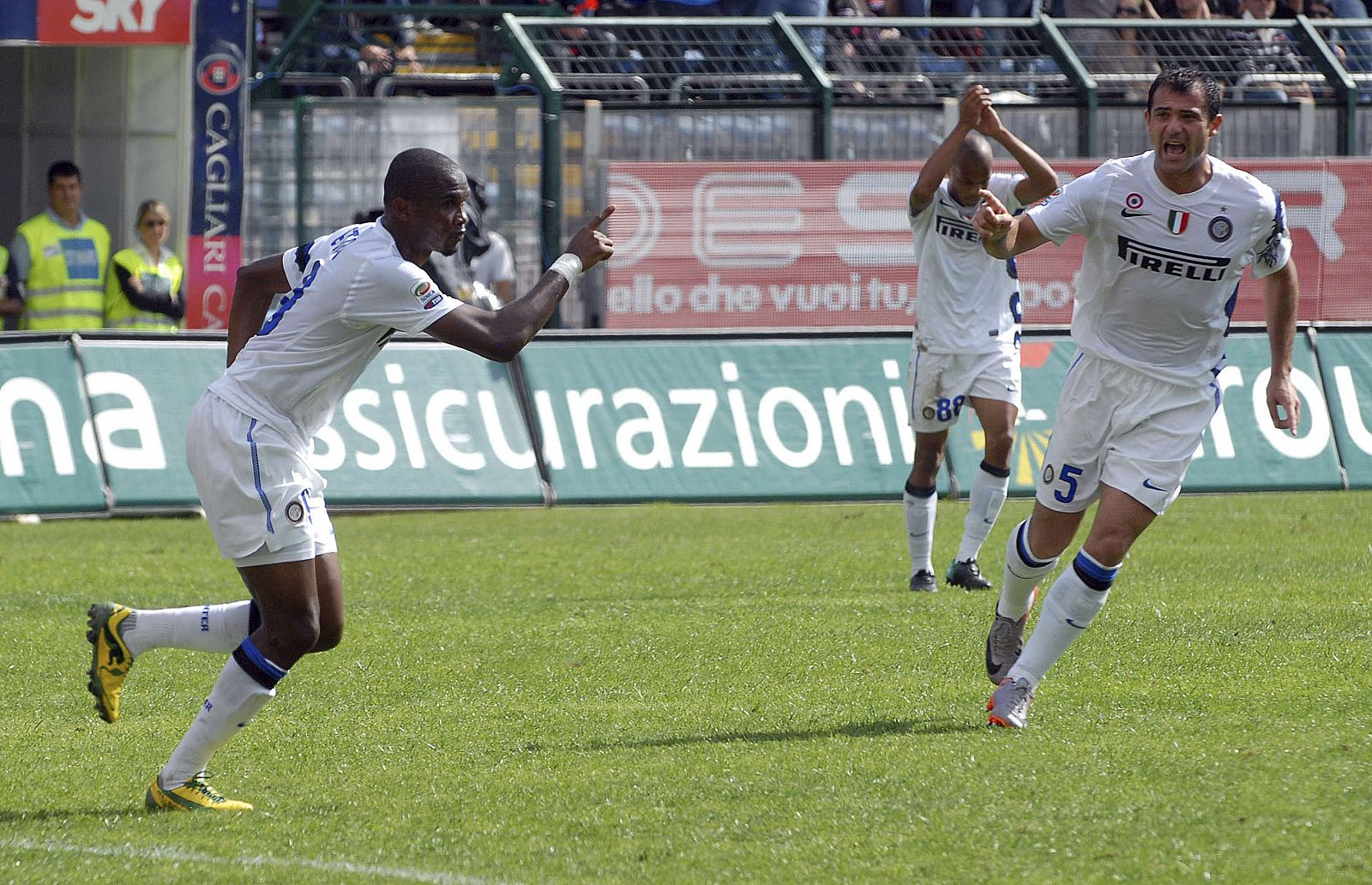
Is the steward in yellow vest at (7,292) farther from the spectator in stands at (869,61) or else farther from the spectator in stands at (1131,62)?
the spectator in stands at (1131,62)

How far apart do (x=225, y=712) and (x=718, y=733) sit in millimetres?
1824

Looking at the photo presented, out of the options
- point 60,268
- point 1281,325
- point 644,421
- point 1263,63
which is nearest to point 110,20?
point 60,268

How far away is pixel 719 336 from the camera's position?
15.4 metres

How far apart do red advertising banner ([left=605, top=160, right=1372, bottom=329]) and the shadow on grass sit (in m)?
10.2

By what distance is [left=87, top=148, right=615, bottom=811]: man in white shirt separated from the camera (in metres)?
5.79

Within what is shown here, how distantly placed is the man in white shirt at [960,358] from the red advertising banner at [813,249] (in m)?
6.20

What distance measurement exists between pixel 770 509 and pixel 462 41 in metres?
7.92

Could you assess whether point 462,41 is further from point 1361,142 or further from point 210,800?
point 210,800

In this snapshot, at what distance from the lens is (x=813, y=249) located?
17203 mm

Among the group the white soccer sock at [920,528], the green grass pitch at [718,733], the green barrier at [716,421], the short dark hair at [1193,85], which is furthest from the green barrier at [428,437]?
the short dark hair at [1193,85]

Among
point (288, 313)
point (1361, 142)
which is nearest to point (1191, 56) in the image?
point (1361, 142)

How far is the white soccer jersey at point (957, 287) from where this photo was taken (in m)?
10.7

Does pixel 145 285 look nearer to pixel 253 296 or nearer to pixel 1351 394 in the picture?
pixel 1351 394

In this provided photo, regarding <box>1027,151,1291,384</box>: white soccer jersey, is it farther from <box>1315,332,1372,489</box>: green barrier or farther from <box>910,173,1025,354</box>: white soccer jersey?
<box>1315,332,1372,489</box>: green barrier
